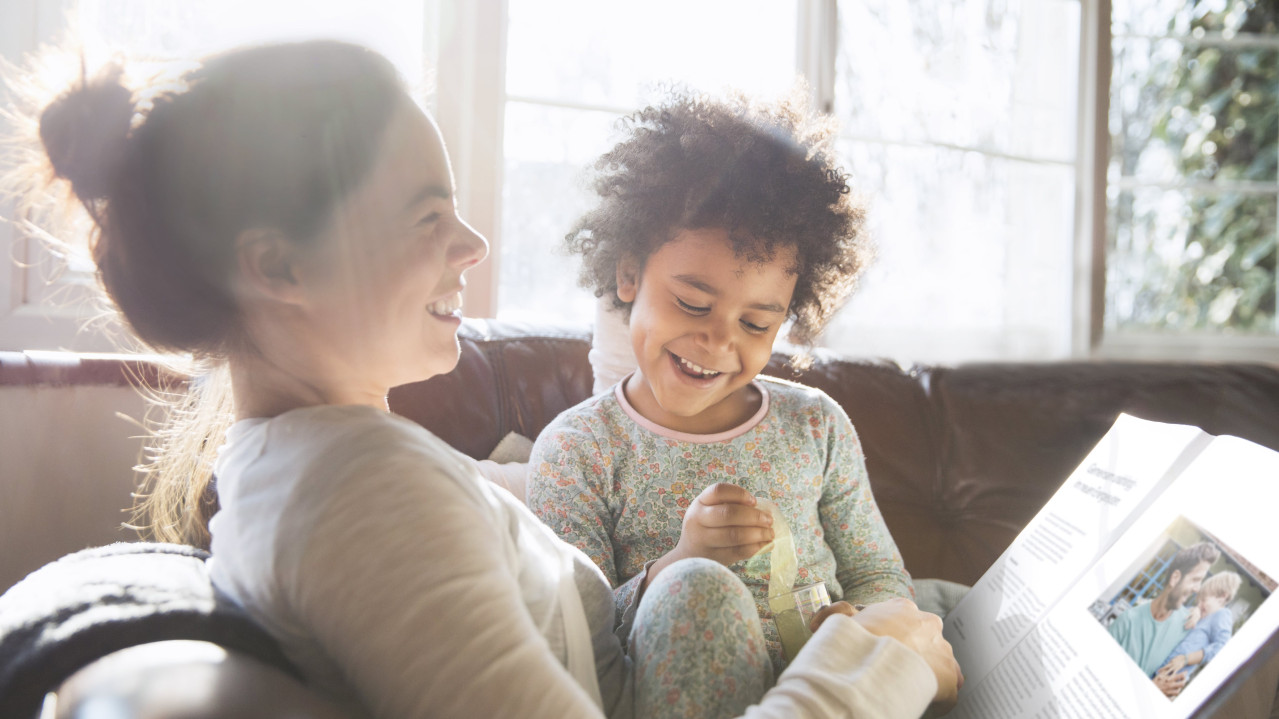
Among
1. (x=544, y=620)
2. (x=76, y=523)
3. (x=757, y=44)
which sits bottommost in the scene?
(x=76, y=523)

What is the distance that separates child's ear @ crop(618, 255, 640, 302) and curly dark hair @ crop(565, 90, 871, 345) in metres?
0.01

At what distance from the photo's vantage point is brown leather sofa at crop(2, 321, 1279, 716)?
5.12ft

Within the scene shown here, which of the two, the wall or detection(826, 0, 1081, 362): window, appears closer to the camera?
the wall

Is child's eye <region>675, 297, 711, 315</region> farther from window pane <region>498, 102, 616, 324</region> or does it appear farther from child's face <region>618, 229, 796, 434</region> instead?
window pane <region>498, 102, 616, 324</region>

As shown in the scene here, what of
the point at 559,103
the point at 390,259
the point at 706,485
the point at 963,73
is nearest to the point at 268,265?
the point at 390,259

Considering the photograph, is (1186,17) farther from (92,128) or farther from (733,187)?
(92,128)

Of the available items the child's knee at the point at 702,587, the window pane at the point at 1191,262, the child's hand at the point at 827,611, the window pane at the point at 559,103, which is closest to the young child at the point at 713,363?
the child's hand at the point at 827,611

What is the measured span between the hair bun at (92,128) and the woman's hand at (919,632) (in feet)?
2.35

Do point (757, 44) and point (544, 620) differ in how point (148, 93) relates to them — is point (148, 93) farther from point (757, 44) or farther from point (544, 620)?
point (757, 44)

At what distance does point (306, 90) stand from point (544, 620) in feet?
1.50

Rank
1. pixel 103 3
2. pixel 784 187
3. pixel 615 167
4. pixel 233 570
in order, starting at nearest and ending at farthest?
1. pixel 233 570
2. pixel 784 187
3. pixel 615 167
4. pixel 103 3

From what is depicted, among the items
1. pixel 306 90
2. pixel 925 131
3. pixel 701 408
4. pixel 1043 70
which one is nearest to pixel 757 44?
pixel 925 131

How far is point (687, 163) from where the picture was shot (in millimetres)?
1224

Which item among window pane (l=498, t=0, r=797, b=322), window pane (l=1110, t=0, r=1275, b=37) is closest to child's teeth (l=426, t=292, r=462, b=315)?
window pane (l=498, t=0, r=797, b=322)
